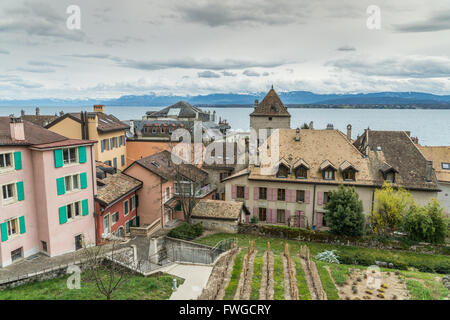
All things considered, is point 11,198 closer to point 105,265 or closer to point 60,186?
point 60,186

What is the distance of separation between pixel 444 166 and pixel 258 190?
89.6 feet

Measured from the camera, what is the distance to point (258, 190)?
1436 inches

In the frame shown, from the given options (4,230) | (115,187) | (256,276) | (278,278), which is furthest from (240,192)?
(4,230)

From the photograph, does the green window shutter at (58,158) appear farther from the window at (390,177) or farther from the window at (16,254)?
the window at (390,177)

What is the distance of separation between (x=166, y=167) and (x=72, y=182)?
508 inches

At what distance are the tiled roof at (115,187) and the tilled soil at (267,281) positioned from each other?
1449 centimetres

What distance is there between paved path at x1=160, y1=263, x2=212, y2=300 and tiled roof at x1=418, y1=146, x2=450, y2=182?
36.1m

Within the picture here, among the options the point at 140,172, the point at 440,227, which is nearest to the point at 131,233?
the point at 140,172

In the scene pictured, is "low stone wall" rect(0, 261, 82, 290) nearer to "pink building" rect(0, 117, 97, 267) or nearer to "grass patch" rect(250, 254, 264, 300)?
"pink building" rect(0, 117, 97, 267)

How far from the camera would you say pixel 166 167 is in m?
37.4

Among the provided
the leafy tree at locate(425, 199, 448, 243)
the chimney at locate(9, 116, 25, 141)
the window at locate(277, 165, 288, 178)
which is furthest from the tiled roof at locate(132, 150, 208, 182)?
the leafy tree at locate(425, 199, 448, 243)

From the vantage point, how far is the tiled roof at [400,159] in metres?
34.5

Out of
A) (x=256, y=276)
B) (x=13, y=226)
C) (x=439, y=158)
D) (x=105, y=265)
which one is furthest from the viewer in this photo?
(x=439, y=158)

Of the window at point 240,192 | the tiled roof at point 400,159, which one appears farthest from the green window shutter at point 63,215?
the tiled roof at point 400,159
